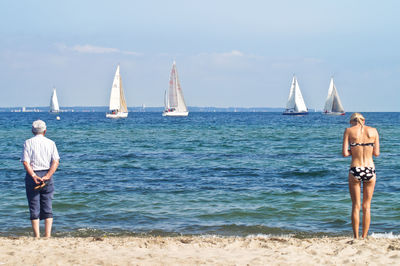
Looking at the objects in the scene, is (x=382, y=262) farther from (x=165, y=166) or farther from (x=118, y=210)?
(x=165, y=166)

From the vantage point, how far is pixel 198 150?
28719 millimetres

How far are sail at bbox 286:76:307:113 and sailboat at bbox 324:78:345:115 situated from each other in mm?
5535

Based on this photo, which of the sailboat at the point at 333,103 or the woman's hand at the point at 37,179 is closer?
the woman's hand at the point at 37,179

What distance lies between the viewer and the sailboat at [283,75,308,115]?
108m

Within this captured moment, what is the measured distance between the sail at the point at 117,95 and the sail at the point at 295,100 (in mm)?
40234

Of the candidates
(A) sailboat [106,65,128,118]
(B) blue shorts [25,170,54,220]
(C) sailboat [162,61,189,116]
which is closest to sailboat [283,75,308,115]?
(C) sailboat [162,61,189,116]

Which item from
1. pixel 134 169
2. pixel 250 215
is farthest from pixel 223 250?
pixel 134 169

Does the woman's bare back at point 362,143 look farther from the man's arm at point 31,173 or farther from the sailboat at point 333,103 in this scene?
the sailboat at point 333,103

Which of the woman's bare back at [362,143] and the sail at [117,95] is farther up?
the sail at [117,95]

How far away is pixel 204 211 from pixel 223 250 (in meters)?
4.29

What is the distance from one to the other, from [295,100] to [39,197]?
348 feet

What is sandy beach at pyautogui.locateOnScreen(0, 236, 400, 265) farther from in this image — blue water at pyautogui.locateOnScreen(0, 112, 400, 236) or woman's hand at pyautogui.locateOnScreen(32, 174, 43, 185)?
blue water at pyautogui.locateOnScreen(0, 112, 400, 236)

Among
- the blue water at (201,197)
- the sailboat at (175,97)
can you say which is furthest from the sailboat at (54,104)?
the blue water at (201,197)

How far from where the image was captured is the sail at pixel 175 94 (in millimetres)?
80188
